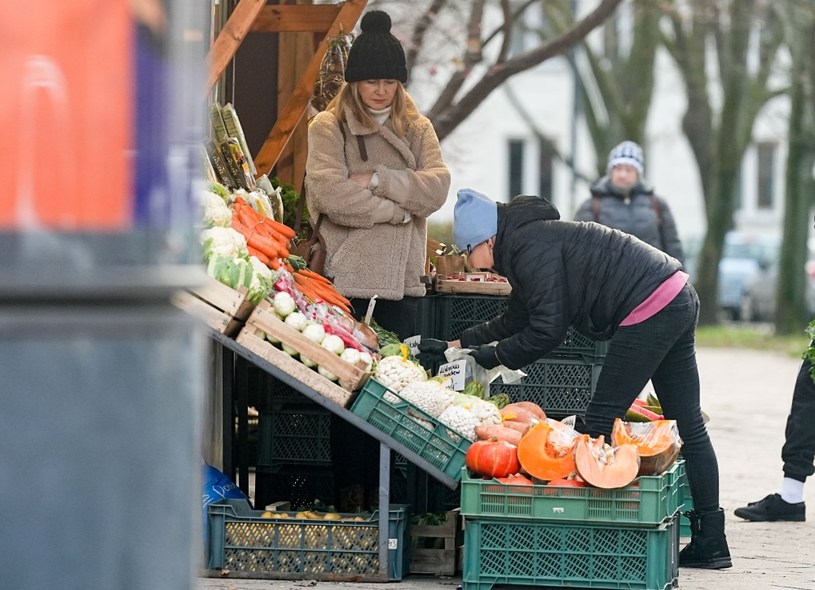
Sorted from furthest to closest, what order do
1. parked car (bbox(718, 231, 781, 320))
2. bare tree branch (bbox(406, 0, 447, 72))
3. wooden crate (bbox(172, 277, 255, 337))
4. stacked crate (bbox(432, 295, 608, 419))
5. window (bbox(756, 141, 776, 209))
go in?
window (bbox(756, 141, 776, 209)) < parked car (bbox(718, 231, 781, 320)) < bare tree branch (bbox(406, 0, 447, 72)) < stacked crate (bbox(432, 295, 608, 419)) < wooden crate (bbox(172, 277, 255, 337))

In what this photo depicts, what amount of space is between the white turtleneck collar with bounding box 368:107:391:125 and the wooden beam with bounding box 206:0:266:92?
673 millimetres

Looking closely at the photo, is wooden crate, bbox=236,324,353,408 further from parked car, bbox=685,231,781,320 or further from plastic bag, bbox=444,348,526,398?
parked car, bbox=685,231,781,320

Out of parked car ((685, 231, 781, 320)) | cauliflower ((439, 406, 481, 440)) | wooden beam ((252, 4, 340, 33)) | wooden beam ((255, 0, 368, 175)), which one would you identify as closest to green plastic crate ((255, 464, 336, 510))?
cauliflower ((439, 406, 481, 440))

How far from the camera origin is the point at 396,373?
646 centimetres

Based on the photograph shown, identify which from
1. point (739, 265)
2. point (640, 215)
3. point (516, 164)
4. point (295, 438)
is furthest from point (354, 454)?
point (516, 164)

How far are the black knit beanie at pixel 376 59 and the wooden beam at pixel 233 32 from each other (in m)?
0.48

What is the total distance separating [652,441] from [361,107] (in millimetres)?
2090

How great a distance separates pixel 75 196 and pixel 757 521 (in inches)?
246

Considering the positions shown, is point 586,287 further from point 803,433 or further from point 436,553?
point 803,433

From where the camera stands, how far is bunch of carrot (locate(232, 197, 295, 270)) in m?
6.69

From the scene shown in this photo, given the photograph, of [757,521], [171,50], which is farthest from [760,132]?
[171,50]

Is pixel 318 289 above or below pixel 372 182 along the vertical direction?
below

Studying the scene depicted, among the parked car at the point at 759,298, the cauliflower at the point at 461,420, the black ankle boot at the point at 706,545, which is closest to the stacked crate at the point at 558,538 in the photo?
the cauliflower at the point at 461,420

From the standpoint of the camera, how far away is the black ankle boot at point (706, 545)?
6934mm
